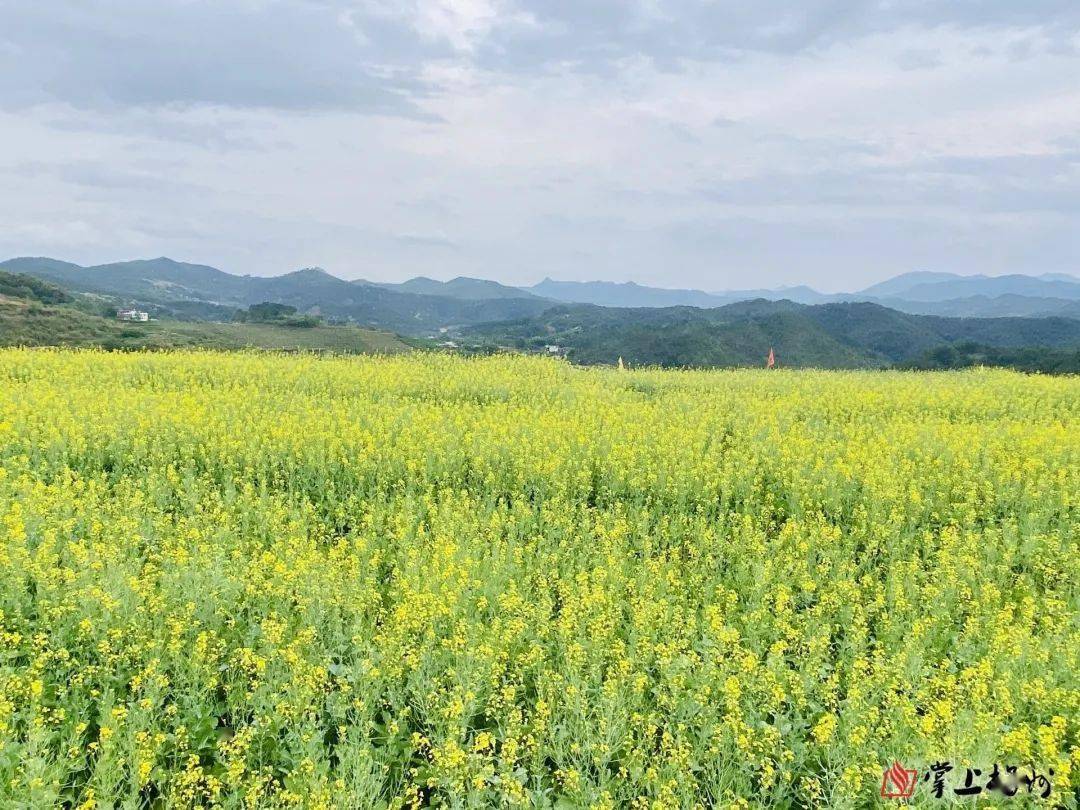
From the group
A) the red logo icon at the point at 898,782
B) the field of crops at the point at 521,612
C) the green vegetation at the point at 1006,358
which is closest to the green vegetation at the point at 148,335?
the field of crops at the point at 521,612

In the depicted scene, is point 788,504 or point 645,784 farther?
point 788,504

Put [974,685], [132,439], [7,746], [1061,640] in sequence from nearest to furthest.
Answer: [7,746], [974,685], [1061,640], [132,439]

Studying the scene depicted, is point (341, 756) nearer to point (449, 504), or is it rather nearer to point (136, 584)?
point (136, 584)

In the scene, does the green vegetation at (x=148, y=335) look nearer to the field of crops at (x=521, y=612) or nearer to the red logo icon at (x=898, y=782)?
the field of crops at (x=521, y=612)

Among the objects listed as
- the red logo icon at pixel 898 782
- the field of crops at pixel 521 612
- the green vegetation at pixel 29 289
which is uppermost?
the green vegetation at pixel 29 289

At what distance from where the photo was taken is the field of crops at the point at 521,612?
4.14 m

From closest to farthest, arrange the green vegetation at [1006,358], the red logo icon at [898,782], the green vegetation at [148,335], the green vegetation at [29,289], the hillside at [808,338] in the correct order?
the red logo icon at [898,782]
the green vegetation at [1006,358]
the green vegetation at [148,335]
the green vegetation at [29,289]
the hillside at [808,338]

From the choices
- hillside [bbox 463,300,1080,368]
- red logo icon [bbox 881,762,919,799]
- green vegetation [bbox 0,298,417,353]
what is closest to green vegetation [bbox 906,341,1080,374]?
hillside [bbox 463,300,1080,368]

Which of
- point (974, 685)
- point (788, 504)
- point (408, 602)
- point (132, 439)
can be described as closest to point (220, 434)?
point (132, 439)

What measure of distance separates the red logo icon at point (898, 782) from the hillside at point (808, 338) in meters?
87.4

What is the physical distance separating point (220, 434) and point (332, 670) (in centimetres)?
718

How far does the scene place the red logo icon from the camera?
13.1ft

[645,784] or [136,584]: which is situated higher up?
[136,584]

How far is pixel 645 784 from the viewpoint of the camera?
3.93 metres
